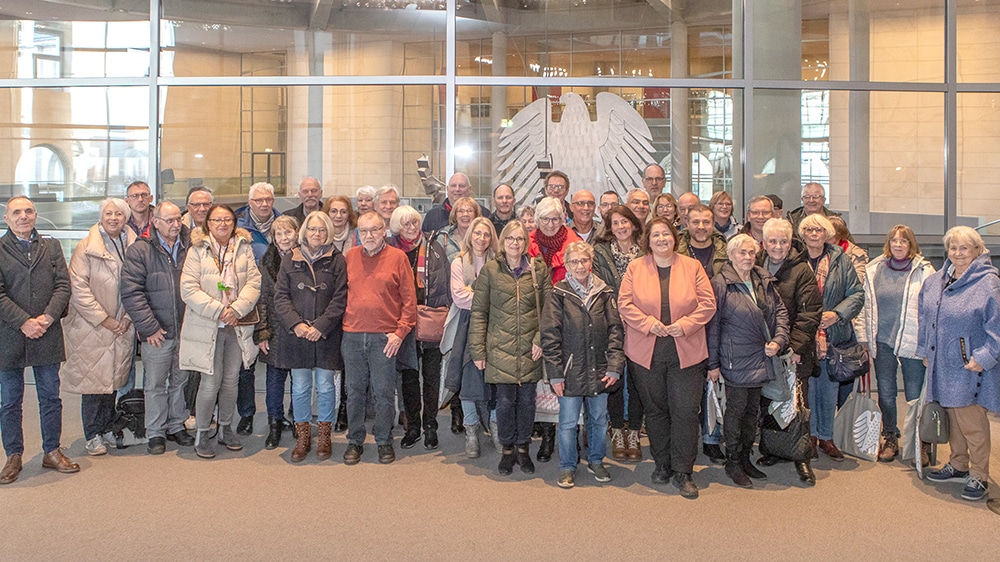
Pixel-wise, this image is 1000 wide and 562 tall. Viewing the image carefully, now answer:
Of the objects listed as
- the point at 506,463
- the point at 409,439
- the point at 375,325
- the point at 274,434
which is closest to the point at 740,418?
the point at 506,463

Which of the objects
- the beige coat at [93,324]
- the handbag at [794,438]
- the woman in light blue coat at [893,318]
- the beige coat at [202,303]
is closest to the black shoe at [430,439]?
the beige coat at [202,303]

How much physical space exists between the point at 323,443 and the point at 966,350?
3779 millimetres

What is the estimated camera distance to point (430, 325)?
17.6ft

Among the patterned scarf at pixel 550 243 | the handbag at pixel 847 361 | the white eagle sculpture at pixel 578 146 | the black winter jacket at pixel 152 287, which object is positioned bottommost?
the handbag at pixel 847 361

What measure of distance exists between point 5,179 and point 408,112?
409 centimetres

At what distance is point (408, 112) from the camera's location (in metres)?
7.84

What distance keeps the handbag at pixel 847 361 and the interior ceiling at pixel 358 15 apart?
13.5 feet

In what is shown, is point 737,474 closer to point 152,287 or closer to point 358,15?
point 152,287

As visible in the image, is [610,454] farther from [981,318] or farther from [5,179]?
[5,179]

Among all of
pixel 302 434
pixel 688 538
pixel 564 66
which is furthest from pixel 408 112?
pixel 688 538

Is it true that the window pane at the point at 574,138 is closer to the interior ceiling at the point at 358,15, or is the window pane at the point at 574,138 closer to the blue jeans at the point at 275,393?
the interior ceiling at the point at 358,15

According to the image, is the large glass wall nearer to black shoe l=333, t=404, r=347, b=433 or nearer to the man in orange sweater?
black shoe l=333, t=404, r=347, b=433

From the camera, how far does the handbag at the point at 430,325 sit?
5371mm

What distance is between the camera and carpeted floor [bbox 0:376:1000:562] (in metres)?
3.74
